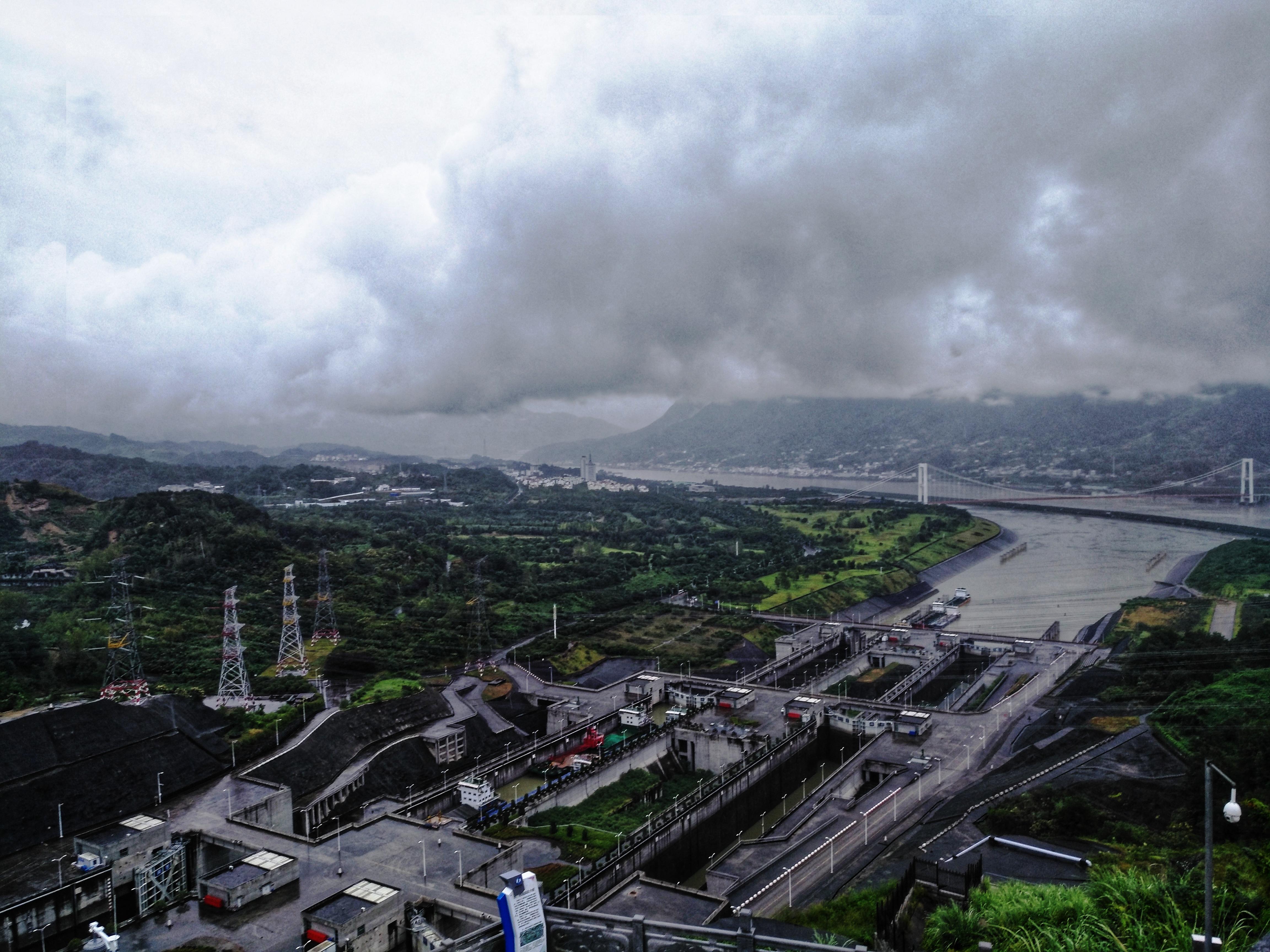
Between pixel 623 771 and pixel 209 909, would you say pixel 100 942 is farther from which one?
pixel 623 771

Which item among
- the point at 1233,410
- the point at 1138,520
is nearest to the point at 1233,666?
the point at 1138,520

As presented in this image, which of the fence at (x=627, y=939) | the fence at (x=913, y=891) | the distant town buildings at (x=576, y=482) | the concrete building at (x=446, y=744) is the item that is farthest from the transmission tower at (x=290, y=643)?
the distant town buildings at (x=576, y=482)

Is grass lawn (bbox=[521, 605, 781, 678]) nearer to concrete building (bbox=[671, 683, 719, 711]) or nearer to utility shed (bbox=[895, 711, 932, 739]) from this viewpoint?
concrete building (bbox=[671, 683, 719, 711])

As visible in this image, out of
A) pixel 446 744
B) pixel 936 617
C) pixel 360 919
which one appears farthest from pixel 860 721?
pixel 936 617

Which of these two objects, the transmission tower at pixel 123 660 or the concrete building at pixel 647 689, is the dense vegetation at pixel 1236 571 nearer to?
the concrete building at pixel 647 689

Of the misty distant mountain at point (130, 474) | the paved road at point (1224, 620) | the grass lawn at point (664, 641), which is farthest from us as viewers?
the misty distant mountain at point (130, 474)

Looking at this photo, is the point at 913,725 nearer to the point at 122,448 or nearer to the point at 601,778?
the point at 601,778

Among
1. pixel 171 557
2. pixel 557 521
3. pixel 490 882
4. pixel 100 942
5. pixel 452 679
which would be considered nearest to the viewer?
pixel 100 942
